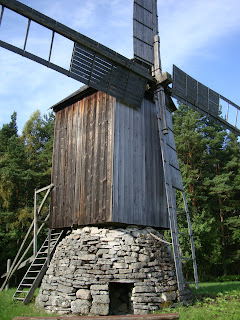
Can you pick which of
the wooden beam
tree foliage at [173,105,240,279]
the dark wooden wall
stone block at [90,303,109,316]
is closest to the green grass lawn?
stone block at [90,303,109,316]

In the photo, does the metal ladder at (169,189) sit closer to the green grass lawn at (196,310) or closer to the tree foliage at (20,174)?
the green grass lawn at (196,310)

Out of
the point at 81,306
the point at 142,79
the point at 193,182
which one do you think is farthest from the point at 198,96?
the point at 193,182

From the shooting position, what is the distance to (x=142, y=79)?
10.2 meters

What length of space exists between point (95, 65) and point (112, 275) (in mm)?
5871

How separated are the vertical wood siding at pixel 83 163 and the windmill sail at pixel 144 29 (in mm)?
2008

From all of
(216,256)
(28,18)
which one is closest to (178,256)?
(28,18)

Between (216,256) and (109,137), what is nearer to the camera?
(109,137)

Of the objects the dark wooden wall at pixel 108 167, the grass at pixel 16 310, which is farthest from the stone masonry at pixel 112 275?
the dark wooden wall at pixel 108 167

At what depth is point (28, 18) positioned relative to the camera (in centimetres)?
779

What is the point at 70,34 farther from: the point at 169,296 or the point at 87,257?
the point at 169,296

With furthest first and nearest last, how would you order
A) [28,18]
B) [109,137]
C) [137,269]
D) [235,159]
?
[235,159]
[109,137]
[137,269]
[28,18]

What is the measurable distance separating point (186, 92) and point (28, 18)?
5977mm

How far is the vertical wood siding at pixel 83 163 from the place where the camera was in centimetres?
952

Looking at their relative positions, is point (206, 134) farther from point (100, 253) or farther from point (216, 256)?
point (100, 253)
